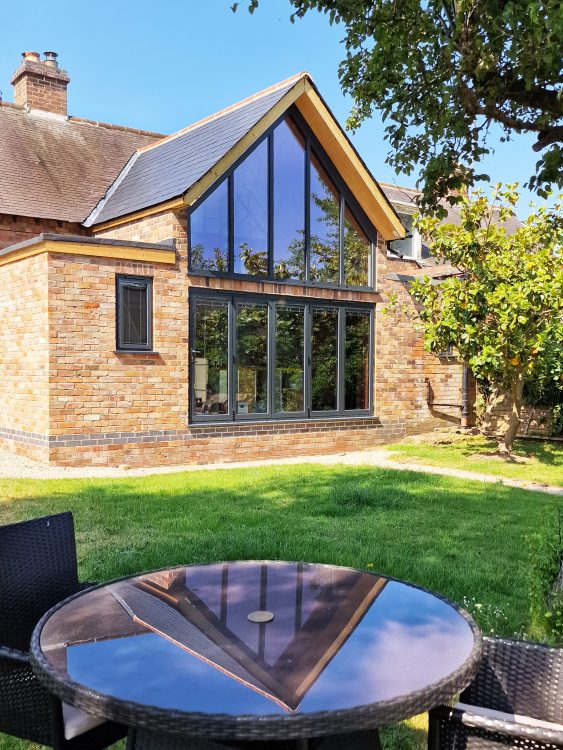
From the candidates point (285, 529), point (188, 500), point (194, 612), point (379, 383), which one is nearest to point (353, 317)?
point (379, 383)

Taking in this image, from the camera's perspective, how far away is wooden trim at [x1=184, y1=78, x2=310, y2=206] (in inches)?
412

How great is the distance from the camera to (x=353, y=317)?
1300 cm

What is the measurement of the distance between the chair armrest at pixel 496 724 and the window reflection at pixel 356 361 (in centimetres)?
1100

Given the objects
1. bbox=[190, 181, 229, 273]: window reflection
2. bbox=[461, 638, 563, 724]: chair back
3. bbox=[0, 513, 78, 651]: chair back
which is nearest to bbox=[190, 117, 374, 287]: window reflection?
bbox=[190, 181, 229, 273]: window reflection

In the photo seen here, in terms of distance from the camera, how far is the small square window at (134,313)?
33.6 ft

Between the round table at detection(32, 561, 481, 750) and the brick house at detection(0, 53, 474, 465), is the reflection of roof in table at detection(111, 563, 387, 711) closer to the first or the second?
the round table at detection(32, 561, 481, 750)

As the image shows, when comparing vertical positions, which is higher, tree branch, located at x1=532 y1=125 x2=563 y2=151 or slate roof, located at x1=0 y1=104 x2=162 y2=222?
slate roof, located at x1=0 y1=104 x2=162 y2=222

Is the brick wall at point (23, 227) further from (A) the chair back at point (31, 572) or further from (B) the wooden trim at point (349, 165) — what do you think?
(A) the chair back at point (31, 572)

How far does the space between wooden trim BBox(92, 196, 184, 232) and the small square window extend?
128cm

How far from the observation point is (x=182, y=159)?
40.8 feet

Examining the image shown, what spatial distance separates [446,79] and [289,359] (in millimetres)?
7394

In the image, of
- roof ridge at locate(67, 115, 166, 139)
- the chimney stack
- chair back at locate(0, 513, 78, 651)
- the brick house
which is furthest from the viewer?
roof ridge at locate(67, 115, 166, 139)

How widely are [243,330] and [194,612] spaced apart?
9.39 metres

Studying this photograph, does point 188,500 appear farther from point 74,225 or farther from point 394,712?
point 74,225
